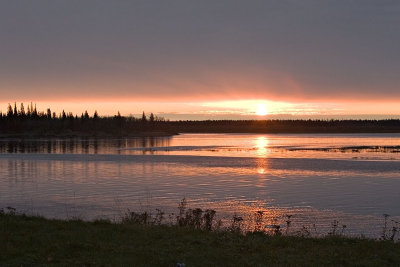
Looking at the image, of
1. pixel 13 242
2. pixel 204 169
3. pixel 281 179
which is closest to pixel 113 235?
pixel 13 242

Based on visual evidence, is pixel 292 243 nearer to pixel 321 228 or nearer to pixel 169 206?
pixel 321 228

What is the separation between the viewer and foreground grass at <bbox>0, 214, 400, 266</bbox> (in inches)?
381

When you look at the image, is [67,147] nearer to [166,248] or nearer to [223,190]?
[223,190]

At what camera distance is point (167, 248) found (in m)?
10.6

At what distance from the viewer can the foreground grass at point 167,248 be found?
9.67 m

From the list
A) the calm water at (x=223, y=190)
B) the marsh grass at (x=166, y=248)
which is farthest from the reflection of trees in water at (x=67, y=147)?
the marsh grass at (x=166, y=248)

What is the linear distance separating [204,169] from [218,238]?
25.4 meters

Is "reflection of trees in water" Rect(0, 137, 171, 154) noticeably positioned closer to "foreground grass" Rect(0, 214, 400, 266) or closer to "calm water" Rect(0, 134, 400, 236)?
"calm water" Rect(0, 134, 400, 236)

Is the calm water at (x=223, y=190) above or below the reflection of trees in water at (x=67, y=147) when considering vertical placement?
below

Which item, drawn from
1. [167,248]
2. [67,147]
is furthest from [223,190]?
[67,147]

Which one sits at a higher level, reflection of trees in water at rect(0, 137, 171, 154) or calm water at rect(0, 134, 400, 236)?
reflection of trees in water at rect(0, 137, 171, 154)

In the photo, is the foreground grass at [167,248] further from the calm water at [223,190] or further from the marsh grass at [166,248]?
the calm water at [223,190]

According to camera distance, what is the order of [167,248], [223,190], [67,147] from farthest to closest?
[67,147] < [223,190] < [167,248]

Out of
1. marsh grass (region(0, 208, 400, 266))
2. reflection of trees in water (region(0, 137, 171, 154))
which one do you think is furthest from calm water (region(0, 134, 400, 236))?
reflection of trees in water (region(0, 137, 171, 154))
